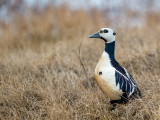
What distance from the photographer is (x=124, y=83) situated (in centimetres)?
284

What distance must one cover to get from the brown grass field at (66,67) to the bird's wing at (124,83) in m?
0.11

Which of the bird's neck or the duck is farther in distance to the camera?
the bird's neck

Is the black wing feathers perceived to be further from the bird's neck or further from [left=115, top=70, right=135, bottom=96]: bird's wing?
the bird's neck

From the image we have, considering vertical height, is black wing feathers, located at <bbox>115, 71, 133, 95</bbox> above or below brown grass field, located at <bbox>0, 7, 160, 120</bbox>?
above

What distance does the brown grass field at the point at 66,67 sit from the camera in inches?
113

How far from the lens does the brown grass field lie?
2.88m

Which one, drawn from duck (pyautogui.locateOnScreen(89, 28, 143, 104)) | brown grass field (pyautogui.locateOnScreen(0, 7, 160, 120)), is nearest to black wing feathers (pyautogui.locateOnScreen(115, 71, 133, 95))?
duck (pyautogui.locateOnScreen(89, 28, 143, 104))

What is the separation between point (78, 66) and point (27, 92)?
125cm

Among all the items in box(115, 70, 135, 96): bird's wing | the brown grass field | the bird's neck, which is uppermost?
the bird's neck

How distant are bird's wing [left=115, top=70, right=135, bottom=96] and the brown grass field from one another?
0.11 m

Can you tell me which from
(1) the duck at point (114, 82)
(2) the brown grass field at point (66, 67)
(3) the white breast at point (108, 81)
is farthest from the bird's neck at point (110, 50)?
(2) the brown grass field at point (66, 67)

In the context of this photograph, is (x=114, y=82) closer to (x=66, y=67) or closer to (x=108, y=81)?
(x=108, y=81)

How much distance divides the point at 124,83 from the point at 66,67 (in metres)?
1.73

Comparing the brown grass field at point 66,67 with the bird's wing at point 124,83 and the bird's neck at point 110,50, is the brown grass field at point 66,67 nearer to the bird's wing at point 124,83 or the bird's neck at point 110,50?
the bird's wing at point 124,83
